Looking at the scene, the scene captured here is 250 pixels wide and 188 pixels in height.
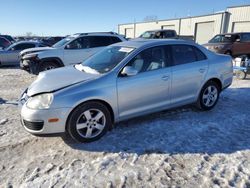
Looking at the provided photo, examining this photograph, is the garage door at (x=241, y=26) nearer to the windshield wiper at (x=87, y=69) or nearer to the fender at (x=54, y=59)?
the fender at (x=54, y=59)

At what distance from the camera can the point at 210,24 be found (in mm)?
31094

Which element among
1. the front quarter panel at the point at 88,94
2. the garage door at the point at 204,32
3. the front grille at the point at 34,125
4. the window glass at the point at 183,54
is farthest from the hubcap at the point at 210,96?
the garage door at the point at 204,32

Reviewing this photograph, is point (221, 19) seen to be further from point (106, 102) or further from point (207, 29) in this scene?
point (106, 102)

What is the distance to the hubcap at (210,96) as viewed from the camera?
5.48 meters

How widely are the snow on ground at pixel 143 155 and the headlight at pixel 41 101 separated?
28.8 inches

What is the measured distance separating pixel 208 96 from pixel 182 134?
1.58 metres

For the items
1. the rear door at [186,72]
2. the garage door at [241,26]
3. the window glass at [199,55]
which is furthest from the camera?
A: the garage door at [241,26]

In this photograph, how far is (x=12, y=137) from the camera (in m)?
4.34

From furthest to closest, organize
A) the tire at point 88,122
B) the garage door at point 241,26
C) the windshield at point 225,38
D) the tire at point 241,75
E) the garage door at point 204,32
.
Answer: the garage door at point 204,32
the garage door at point 241,26
the windshield at point 225,38
the tire at point 241,75
the tire at point 88,122

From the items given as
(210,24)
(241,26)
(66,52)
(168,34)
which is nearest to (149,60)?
(66,52)

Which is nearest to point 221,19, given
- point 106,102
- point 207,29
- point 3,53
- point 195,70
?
point 207,29

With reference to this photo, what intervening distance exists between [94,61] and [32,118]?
6.23ft

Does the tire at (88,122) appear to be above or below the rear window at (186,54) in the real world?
below

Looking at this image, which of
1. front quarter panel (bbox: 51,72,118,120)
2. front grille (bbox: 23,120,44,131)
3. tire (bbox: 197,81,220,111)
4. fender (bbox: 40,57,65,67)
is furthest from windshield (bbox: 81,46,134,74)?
fender (bbox: 40,57,65,67)
